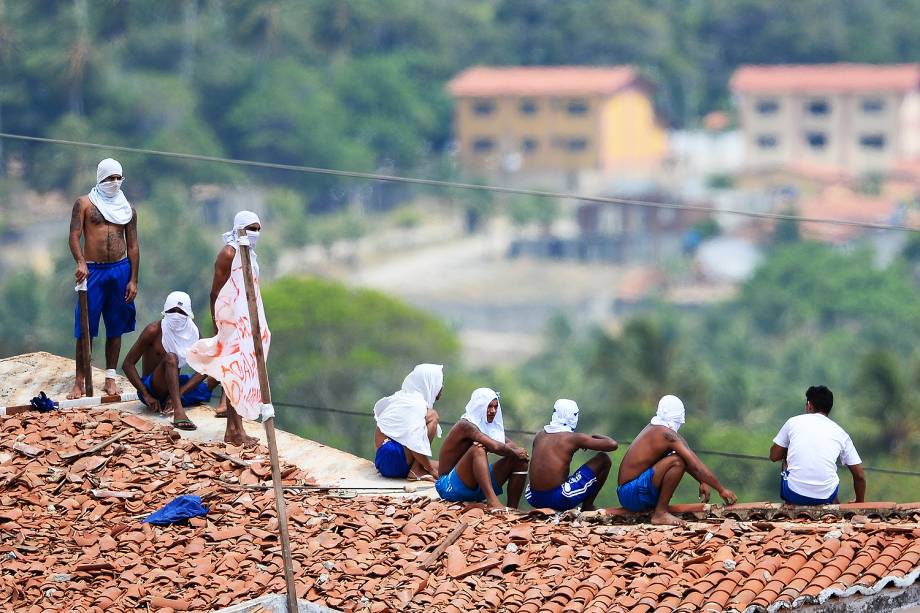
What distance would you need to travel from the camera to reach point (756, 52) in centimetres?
8838

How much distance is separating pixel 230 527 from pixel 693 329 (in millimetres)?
56733

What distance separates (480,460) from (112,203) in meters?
3.23

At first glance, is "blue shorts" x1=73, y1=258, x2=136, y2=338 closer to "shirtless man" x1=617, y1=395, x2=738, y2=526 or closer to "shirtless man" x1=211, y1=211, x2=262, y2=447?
"shirtless man" x1=211, y1=211, x2=262, y2=447

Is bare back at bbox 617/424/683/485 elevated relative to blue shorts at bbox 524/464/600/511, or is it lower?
elevated

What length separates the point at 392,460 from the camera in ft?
34.3

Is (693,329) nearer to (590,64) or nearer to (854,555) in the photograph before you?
(590,64)

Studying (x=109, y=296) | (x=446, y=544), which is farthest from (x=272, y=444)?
(x=109, y=296)

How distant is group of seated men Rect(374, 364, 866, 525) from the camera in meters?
9.29

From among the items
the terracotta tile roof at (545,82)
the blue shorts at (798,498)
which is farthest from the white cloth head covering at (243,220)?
the terracotta tile roof at (545,82)

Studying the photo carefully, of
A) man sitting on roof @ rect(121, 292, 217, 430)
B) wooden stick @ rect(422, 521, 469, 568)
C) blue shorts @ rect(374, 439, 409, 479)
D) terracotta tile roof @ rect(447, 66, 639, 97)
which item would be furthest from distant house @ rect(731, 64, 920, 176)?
wooden stick @ rect(422, 521, 469, 568)

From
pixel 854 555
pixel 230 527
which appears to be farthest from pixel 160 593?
pixel 854 555

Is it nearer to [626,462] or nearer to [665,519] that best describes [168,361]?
[626,462]

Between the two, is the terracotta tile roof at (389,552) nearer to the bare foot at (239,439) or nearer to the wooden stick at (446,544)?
the wooden stick at (446,544)

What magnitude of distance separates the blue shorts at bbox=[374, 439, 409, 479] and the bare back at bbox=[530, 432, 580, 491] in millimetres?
1185
